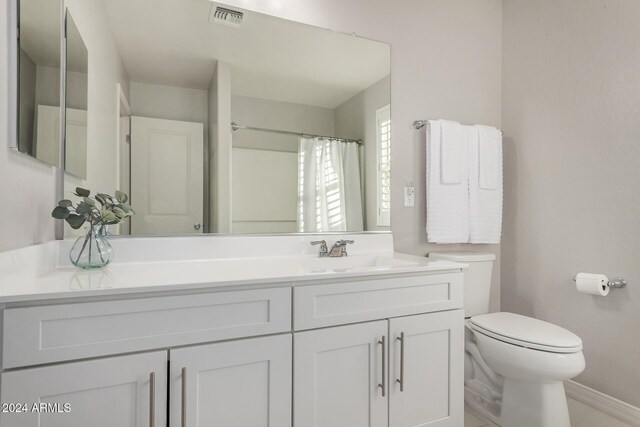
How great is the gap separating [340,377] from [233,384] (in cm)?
37

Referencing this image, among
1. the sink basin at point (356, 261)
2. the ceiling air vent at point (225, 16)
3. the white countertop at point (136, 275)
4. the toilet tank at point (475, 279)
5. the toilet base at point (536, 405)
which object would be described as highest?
the ceiling air vent at point (225, 16)

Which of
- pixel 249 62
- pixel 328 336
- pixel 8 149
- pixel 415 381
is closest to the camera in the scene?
pixel 8 149

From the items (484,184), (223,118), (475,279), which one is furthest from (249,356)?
(484,184)

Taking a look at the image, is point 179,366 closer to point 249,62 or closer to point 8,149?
point 8,149

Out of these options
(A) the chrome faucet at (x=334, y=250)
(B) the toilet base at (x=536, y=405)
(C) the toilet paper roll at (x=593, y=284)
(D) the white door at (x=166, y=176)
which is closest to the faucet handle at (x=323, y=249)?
(A) the chrome faucet at (x=334, y=250)

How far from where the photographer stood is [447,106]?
2.15 metres

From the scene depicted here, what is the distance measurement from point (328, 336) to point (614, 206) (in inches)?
62.7

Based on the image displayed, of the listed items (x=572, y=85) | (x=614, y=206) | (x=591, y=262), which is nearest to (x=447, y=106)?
(x=572, y=85)

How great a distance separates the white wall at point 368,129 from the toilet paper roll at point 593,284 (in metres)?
1.00

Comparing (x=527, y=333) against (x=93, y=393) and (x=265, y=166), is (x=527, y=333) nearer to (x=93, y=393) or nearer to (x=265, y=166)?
(x=265, y=166)

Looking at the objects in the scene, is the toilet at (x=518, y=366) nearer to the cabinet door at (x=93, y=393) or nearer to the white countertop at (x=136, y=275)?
the white countertop at (x=136, y=275)

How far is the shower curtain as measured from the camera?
1765 mm

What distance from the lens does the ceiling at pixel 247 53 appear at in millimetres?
1461

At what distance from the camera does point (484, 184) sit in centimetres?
208
